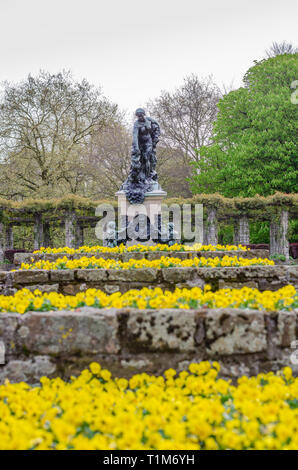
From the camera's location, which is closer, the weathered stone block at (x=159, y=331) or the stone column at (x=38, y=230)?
the weathered stone block at (x=159, y=331)

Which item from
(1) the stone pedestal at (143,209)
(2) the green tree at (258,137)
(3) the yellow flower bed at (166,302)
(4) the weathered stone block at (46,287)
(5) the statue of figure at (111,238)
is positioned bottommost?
(4) the weathered stone block at (46,287)

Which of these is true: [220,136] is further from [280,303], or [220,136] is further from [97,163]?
[280,303]

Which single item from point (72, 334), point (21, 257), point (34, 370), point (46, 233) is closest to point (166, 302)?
point (72, 334)

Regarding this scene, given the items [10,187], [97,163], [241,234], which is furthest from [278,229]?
[10,187]

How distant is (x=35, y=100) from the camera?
24.1 m

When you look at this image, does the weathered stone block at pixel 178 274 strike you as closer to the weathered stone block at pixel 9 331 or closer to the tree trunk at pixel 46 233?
the weathered stone block at pixel 9 331

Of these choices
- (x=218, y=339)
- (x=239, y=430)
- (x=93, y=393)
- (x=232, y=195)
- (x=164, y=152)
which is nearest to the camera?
(x=239, y=430)

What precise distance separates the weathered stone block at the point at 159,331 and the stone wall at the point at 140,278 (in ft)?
9.23

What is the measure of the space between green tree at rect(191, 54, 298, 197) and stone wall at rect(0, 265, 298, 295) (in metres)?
18.8

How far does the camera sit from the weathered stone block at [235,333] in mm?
2629

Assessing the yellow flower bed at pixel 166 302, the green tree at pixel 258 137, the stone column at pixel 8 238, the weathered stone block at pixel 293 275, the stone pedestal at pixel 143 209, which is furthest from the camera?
the stone column at pixel 8 238

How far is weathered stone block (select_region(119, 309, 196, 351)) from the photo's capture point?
265 cm

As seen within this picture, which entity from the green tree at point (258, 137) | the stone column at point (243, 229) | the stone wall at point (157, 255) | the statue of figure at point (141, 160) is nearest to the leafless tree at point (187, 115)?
the green tree at point (258, 137)

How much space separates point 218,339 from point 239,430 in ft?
2.71
